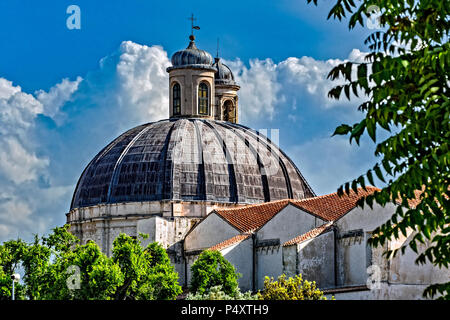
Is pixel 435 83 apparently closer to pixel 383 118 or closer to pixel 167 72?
pixel 383 118

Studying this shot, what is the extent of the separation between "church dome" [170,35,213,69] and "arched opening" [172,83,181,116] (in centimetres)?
129

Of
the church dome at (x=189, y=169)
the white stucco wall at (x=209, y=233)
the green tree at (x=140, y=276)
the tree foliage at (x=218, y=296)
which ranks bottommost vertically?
the tree foliage at (x=218, y=296)

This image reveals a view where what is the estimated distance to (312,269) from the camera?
43.2 metres

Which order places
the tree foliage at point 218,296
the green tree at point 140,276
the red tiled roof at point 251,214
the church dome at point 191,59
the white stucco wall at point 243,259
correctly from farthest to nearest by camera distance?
the church dome at point 191,59
the red tiled roof at point 251,214
the white stucco wall at point 243,259
the green tree at point 140,276
the tree foliage at point 218,296

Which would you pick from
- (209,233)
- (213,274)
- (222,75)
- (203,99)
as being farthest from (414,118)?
(222,75)

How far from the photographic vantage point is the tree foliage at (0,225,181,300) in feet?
123

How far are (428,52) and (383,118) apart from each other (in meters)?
0.97

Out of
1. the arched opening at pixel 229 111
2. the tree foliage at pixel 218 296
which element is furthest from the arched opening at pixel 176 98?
the tree foliage at pixel 218 296

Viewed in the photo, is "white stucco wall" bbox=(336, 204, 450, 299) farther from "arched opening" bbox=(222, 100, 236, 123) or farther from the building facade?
"arched opening" bbox=(222, 100, 236, 123)

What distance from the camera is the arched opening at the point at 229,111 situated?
217ft

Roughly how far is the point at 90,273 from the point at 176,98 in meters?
25.7

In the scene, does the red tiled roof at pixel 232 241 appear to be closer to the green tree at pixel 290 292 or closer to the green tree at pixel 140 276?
the green tree at pixel 140 276

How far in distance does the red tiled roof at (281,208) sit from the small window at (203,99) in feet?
36.4

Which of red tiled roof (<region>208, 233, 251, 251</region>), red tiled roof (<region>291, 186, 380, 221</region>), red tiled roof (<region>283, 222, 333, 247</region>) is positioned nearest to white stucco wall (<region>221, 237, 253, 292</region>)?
red tiled roof (<region>208, 233, 251, 251</region>)
